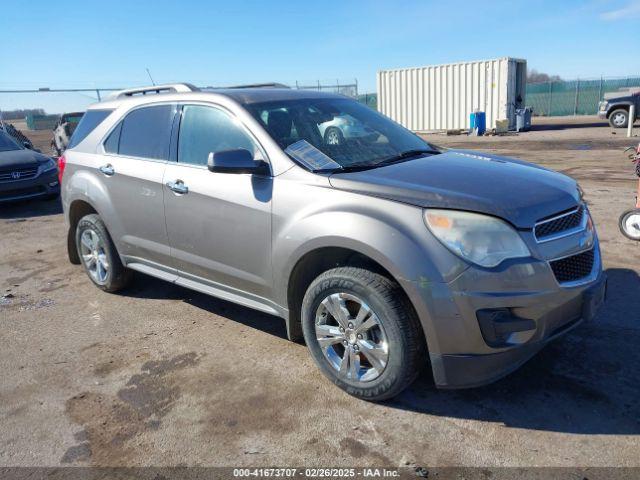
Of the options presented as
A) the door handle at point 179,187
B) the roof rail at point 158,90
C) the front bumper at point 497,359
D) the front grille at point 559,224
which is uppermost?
the roof rail at point 158,90

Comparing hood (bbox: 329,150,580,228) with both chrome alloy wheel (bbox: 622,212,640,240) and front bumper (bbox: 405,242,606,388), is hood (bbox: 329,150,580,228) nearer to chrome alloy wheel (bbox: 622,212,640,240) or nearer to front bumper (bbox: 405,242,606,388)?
front bumper (bbox: 405,242,606,388)

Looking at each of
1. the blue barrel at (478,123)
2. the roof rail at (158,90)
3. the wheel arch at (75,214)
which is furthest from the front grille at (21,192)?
the blue barrel at (478,123)

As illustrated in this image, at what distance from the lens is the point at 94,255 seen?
504 cm

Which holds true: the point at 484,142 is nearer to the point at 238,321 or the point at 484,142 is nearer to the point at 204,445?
the point at 238,321

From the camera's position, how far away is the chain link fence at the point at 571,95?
33.4m

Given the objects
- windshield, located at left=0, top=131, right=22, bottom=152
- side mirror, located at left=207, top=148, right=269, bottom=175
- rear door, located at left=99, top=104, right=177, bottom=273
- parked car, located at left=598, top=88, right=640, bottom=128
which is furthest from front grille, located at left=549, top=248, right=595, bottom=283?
parked car, located at left=598, top=88, right=640, bottom=128

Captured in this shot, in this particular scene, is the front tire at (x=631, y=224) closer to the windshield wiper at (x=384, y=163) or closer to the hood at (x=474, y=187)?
the hood at (x=474, y=187)

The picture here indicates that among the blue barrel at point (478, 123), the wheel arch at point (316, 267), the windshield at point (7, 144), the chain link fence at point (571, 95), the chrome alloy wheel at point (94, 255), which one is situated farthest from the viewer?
the chain link fence at point (571, 95)

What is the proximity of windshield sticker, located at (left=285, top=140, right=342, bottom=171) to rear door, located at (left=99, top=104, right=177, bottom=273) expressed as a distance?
3.90ft

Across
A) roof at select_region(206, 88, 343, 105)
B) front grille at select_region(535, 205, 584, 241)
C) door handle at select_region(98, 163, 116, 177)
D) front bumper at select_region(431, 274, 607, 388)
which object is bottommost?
front bumper at select_region(431, 274, 607, 388)

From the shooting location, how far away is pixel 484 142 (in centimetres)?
1931

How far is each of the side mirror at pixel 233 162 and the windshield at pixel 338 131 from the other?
25 centimetres

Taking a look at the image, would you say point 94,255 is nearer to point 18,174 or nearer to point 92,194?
point 92,194

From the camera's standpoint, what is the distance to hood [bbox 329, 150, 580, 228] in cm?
267
